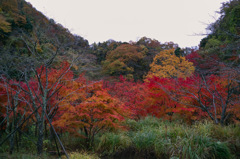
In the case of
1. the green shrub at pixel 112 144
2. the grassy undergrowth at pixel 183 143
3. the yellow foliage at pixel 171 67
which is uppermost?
the yellow foliage at pixel 171 67

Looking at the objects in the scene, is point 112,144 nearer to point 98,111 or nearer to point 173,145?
point 98,111

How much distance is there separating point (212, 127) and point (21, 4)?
70.7 feet

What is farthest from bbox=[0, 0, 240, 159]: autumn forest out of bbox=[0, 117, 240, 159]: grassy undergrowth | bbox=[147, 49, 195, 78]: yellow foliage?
bbox=[147, 49, 195, 78]: yellow foliage

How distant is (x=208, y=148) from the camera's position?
4746 millimetres

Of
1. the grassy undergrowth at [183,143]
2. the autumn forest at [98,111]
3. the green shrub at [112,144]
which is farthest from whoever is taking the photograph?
the green shrub at [112,144]

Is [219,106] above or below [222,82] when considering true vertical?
below

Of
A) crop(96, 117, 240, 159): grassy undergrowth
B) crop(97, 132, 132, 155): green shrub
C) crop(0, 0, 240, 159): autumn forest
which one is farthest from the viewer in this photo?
crop(97, 132, 132, 155): green shrub

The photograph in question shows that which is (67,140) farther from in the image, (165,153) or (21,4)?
(21,4)

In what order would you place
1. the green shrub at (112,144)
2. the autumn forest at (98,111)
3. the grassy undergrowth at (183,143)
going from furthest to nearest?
1. the green shrub at (112,144)
2. the autumn forest at (98,111)
3. the grassy undergrowth at (183,143)

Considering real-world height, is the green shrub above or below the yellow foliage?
below

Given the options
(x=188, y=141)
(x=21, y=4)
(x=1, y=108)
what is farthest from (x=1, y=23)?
(x=188, y=141)

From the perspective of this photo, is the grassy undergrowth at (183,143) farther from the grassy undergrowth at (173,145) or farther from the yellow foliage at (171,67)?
the yellow foliage at (171,67)

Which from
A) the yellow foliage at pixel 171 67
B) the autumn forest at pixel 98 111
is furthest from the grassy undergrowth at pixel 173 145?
the yellow foliage at pixel 171 67

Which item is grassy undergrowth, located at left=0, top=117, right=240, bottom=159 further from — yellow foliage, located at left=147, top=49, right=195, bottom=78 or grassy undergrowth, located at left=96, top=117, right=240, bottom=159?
yellow foliage, located at left=147, top=49, right=195, bottom=78
